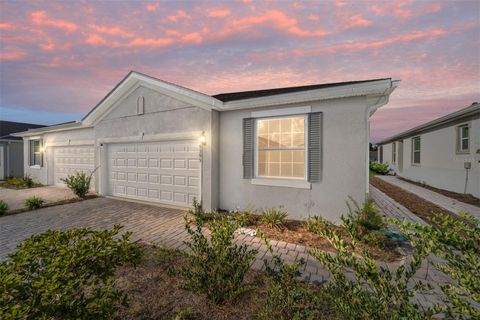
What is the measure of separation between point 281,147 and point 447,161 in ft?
33.9

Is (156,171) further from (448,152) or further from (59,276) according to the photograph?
(448,152)

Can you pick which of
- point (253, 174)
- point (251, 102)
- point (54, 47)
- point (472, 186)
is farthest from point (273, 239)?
point (54, 47)

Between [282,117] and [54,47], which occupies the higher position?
[54,47]

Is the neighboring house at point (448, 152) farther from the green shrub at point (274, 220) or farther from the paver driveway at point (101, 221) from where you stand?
the paver driveway at point (101, 221)

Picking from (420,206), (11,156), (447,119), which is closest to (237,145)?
(420,206)

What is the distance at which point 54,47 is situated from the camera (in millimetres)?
7805

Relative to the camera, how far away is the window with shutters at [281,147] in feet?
19.0

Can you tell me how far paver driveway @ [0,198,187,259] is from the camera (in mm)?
4699

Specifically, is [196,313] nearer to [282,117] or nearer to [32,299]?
[32,299]

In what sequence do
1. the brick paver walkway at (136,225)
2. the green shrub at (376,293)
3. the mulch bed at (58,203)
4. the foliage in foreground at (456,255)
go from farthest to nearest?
the mulch bed at (58,203)
the brick paver walkway at (136,225)
the green shrub at (376,293)
the foliage in foreground at (456,255)

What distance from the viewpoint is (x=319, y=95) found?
204 inches

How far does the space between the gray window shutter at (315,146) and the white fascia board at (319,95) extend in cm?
50

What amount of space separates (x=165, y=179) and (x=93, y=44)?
5921 millimetres

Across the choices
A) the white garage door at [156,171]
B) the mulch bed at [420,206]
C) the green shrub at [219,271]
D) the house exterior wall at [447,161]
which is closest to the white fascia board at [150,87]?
the white garage door at [156,171]
